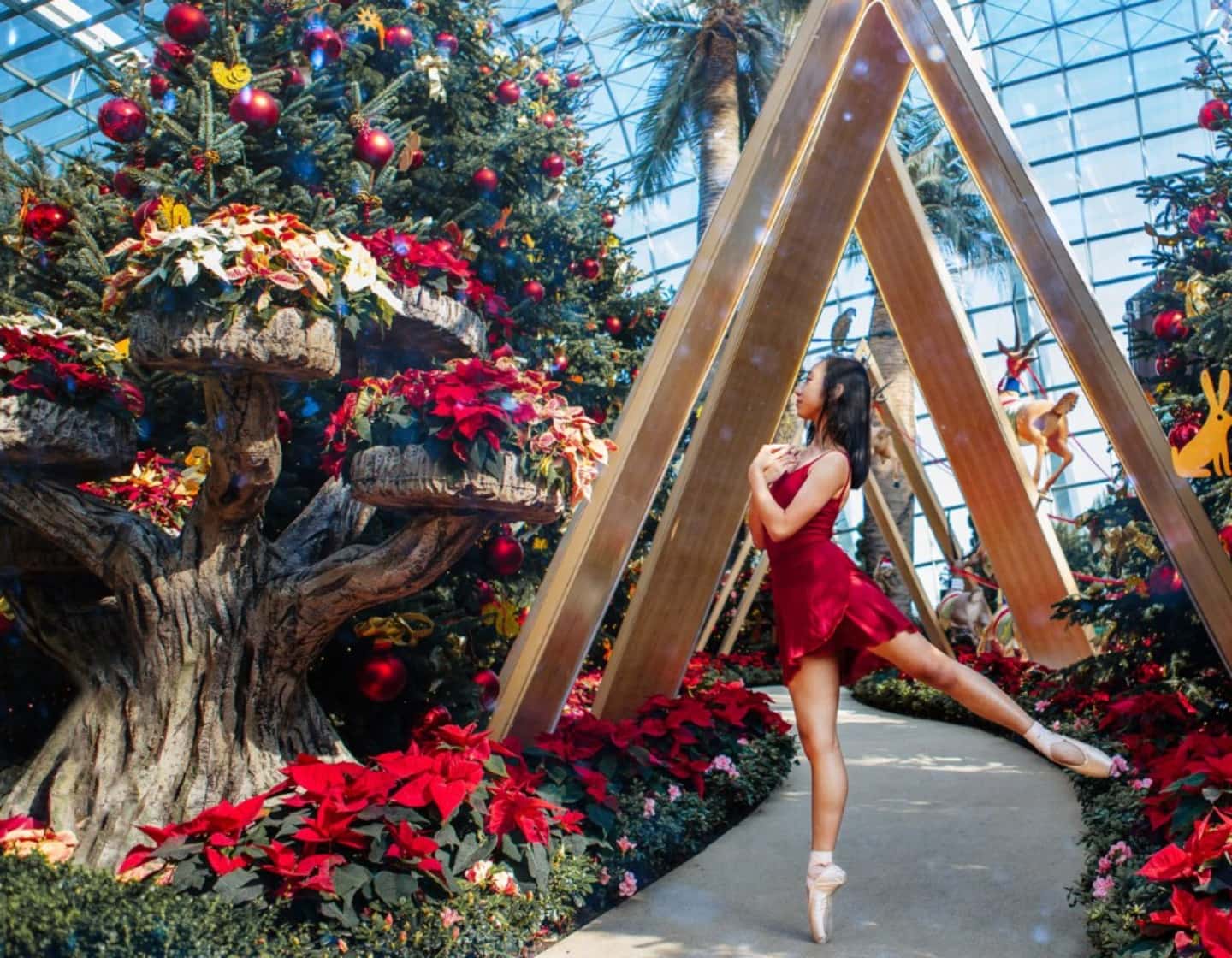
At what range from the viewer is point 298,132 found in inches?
171

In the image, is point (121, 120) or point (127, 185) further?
point (127, 185)

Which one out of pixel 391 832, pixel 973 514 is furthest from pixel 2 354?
pixel 973 514

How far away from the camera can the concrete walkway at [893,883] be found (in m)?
2.80

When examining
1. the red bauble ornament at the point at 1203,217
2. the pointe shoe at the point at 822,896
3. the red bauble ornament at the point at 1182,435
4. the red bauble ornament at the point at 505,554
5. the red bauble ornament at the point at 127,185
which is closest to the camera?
the pointe shoe at the point at 822,896

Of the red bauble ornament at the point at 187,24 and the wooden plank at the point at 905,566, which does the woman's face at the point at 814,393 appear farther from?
the wooden plank at the point at 905,566

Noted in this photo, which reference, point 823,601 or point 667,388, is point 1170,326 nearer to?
point 667,388

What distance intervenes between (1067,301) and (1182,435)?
67 centimetres

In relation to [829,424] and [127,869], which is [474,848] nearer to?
[127,869]

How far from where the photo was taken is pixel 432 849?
2.69 meters

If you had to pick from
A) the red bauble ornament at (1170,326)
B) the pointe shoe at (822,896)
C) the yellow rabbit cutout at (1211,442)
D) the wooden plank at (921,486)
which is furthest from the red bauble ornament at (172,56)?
the wooden plank at (921,486)

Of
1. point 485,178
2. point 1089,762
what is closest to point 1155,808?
point 1089,762

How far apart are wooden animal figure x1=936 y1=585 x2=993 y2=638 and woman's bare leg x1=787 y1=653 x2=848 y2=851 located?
932 centimetres

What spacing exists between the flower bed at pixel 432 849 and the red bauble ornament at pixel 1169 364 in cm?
276

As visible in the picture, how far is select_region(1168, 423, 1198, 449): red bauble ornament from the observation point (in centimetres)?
386
